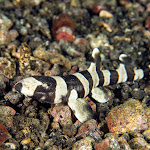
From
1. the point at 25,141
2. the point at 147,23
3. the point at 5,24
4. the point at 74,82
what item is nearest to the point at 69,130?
the point at 25,141

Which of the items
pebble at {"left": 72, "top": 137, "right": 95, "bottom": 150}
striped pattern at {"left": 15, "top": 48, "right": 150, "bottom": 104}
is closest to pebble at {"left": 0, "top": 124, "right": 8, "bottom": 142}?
striped pattern at {"left": 15, "top": 48, "right": 150, "bottom": 104}

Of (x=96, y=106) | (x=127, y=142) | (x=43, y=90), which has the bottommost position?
(x=96, y=106)

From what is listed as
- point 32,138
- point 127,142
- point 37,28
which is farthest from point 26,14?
point 127,142

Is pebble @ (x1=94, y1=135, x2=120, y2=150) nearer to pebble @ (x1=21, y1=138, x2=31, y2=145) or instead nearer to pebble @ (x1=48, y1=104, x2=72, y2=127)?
pebble @ (x1=48, y1=104, x2=72, y2=127)

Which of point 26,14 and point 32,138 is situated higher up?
point 26,14

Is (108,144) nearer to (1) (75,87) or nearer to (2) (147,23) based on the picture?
(1) (75,87)

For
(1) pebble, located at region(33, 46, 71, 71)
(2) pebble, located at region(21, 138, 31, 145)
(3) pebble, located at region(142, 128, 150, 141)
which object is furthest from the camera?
(1) pebble, located at region(33, 46, 71, 71)

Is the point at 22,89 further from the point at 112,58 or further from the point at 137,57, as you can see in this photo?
the point at 137,57
